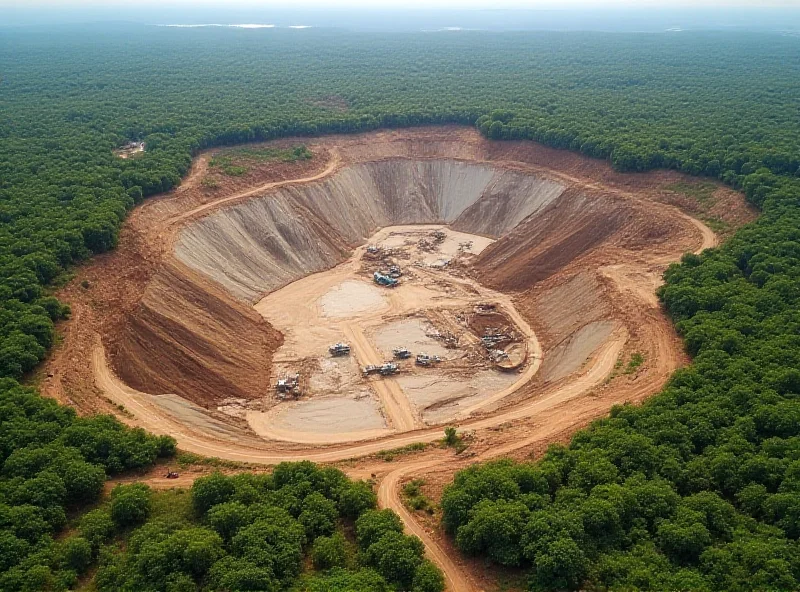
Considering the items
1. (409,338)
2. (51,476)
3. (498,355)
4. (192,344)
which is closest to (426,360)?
(409,338)

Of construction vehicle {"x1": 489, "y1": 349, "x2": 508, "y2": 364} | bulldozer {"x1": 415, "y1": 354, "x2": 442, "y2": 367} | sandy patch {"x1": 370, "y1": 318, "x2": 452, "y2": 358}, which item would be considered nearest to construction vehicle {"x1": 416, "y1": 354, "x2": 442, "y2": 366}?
bulldozer {"x1": 415, "y1": 354, "x2": 442, "y2": 367}

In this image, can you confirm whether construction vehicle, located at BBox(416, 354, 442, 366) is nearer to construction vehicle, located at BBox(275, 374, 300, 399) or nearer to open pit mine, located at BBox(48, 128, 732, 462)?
open pit mine, located at BBox(48, 128, 732, 462)

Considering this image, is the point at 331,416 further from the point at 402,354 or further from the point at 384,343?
the point at 384,343

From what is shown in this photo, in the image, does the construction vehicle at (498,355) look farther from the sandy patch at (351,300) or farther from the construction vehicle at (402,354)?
the sandy patch at (351,300)

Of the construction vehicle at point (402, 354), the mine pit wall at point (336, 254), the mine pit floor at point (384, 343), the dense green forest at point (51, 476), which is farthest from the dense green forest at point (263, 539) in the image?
the construction vehicle at point (402, 354)

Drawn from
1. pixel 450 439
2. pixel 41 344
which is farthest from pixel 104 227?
pixel 450 439

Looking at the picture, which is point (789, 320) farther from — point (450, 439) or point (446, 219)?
point (446, 219)

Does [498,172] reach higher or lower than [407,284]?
higher
